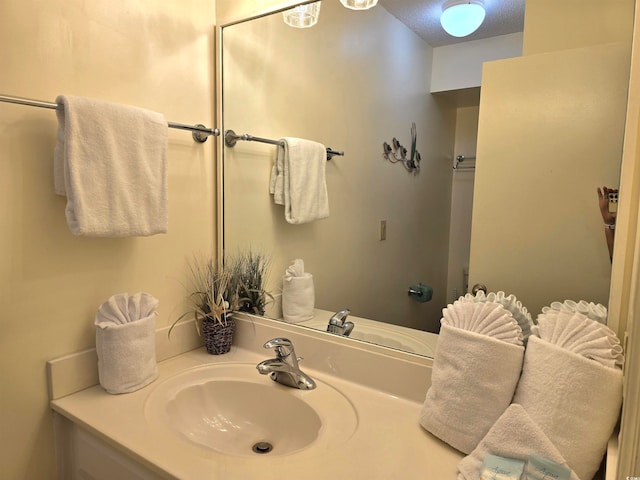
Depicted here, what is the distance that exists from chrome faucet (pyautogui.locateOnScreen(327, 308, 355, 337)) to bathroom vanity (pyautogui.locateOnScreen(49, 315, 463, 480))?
5 cm

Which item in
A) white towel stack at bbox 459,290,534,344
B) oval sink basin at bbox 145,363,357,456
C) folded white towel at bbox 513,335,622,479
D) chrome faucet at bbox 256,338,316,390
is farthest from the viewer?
chrome faucet at bbox 256,338,316,390

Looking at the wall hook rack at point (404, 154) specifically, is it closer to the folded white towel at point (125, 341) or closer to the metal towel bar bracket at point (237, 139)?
the metal towel bar bracket at point (237, 139)

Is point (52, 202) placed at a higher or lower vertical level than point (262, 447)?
higher

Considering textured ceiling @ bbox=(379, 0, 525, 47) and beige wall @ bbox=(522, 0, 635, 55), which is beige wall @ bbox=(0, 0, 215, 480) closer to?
textured ceiling @ bbox=(379, 0, 525, 47)

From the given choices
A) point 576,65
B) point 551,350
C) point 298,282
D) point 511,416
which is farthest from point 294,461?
point 576,65

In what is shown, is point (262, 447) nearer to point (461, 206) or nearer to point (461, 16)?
point (461, 206)

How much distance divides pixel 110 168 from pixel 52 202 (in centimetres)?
16

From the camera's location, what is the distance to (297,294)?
4.56ft

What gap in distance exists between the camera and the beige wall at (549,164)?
33.9 inches

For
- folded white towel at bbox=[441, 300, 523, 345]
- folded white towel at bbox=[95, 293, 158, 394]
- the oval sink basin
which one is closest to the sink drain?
the oval sink basin

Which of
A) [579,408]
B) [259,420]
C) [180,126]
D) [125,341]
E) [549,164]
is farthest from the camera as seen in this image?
[180,126]

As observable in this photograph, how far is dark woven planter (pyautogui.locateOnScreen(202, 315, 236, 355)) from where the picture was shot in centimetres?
134

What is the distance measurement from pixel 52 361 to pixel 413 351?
0.93 meters

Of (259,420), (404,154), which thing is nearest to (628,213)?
(404,154)
